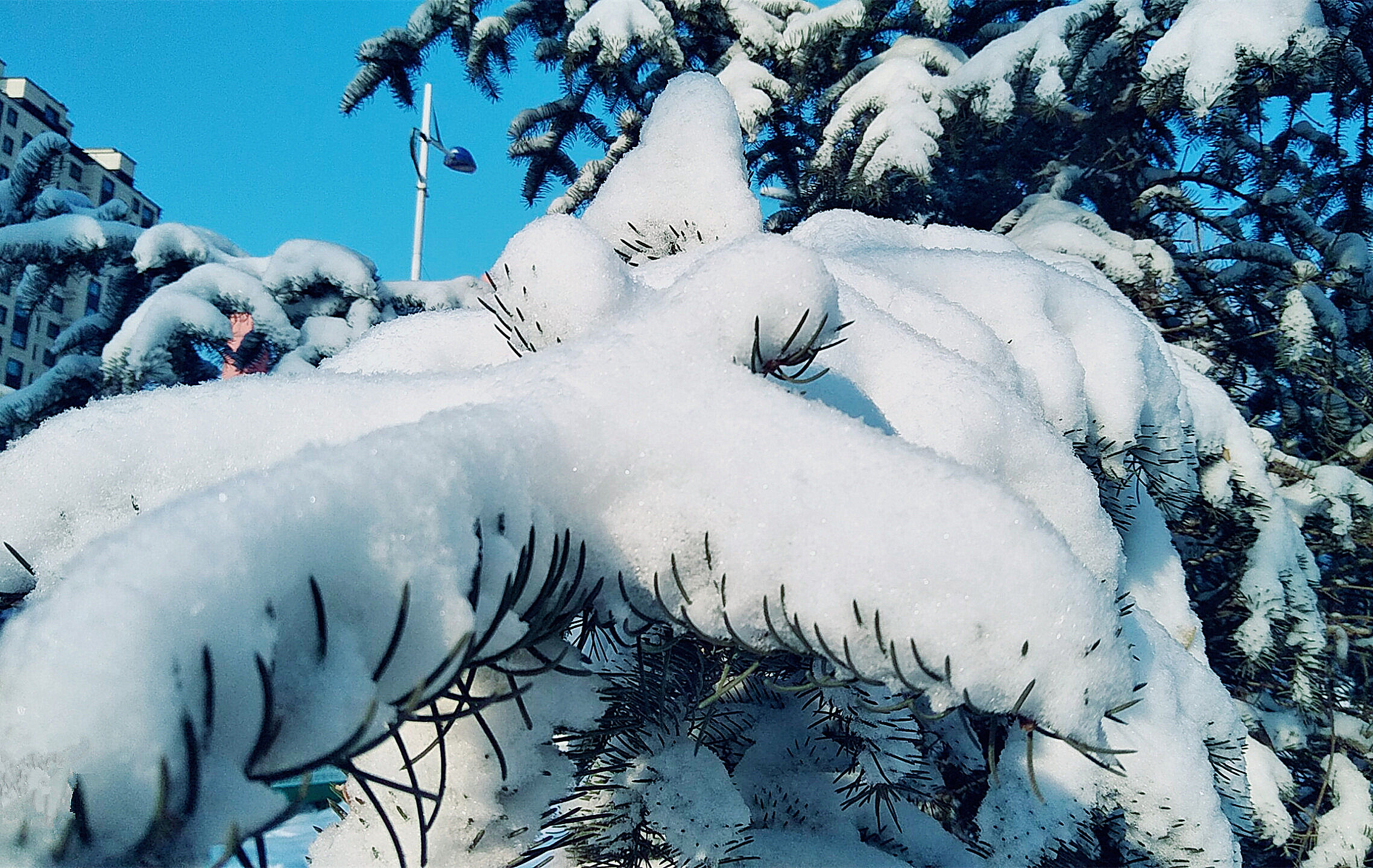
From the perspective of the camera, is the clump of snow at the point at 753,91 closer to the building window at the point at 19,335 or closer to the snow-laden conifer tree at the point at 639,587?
the snow-laden conifer tree at the point at 639,587

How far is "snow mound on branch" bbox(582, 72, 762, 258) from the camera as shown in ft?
4.25

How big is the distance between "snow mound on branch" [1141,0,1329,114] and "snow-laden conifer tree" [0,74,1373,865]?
1.05 metres

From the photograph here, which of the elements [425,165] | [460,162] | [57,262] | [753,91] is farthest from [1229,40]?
[425,165]

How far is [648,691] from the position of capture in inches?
33.4

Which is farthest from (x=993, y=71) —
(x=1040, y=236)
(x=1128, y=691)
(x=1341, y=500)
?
(x=1128, y=691)

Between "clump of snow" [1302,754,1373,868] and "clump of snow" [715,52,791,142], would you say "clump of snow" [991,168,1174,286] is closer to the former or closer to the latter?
"clump of snow" [715,52,791,142]

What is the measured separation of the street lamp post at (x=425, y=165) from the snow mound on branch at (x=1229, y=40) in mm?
3704

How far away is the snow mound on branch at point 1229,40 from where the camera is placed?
1.87 meters

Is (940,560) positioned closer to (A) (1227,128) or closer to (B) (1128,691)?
(B) (1128,691)

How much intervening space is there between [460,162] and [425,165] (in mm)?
2201

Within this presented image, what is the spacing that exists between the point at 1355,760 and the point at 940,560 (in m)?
2.93

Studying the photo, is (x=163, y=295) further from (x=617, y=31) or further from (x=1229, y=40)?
(x=1229, y=40)

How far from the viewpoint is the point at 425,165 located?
7.74 m

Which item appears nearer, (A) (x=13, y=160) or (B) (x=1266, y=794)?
(B) (x=1266, y=794)
